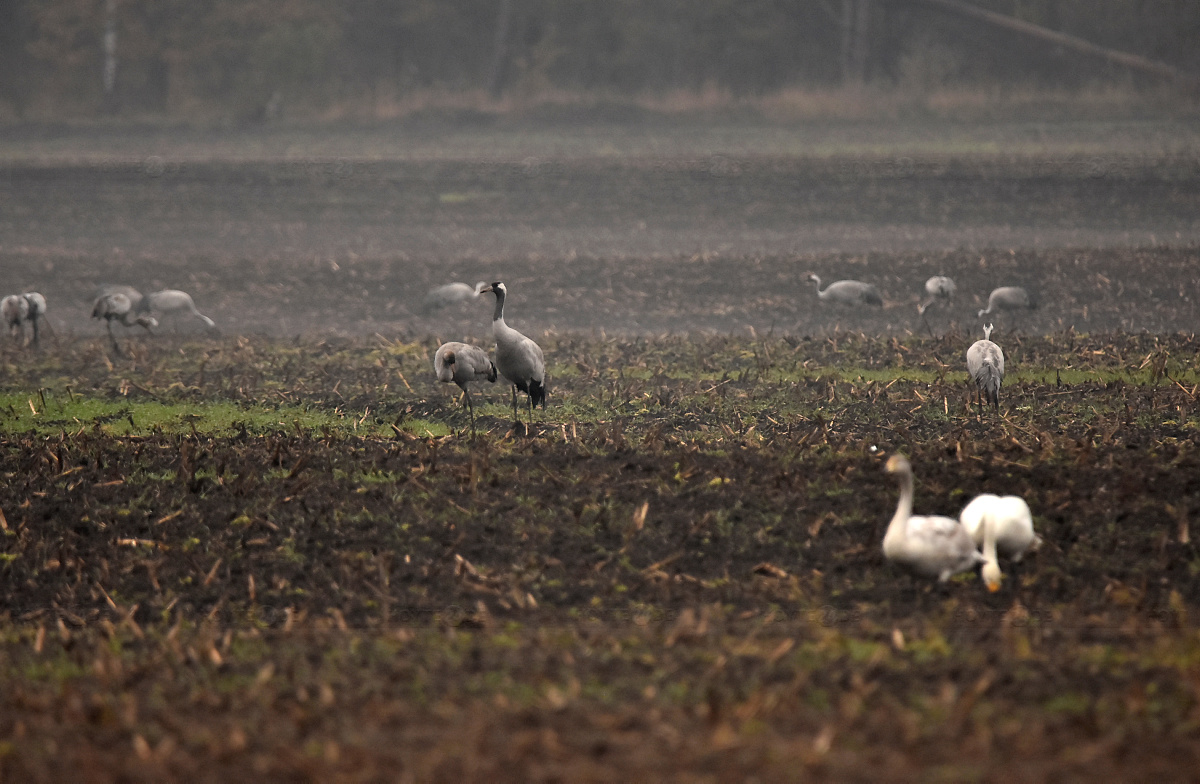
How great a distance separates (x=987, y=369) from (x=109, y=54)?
42.5 m

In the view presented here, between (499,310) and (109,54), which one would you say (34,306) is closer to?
(499,310)

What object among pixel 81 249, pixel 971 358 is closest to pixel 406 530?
pixel 971 358

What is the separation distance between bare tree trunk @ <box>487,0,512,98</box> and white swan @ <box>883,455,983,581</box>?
41469 millimetres

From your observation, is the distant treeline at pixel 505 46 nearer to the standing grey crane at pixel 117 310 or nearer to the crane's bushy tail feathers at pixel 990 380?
the standing grey crane at pixel 117 310

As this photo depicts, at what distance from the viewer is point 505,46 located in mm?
50750

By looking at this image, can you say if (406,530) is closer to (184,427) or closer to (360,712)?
(360,712)

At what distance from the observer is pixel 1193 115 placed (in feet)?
131

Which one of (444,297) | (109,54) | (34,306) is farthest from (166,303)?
(109,54)

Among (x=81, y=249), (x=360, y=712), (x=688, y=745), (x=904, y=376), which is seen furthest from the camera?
(x=81, y=249)

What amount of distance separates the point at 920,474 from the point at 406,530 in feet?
13.2

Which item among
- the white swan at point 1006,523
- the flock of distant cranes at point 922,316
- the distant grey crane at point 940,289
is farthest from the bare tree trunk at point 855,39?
the white swan at point 1006,523

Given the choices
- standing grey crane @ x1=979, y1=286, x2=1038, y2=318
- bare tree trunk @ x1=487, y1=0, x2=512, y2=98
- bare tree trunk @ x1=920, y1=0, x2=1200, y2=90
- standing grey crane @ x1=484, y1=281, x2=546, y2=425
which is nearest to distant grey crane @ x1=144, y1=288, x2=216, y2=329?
standing grey crane @ x1=484, y1=281, x2=546, y2=425

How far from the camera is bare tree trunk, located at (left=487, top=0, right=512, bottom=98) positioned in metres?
49.9

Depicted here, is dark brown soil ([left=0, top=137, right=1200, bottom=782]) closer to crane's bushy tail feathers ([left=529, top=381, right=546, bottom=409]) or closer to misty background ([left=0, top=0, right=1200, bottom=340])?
crane's bushy tail feathers ([left=529, top=381, right=546, bottom=409])
